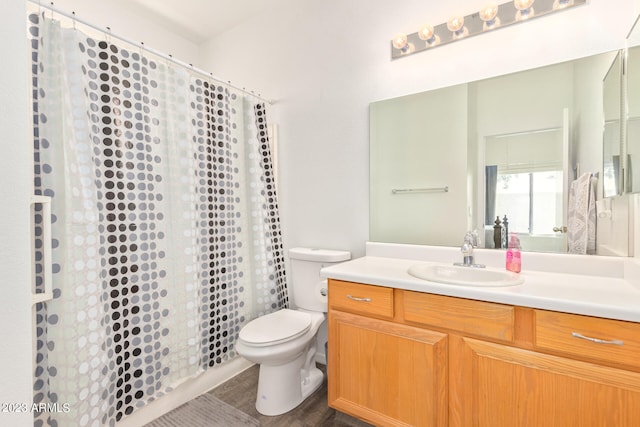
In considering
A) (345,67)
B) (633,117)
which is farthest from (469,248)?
A: (345,67)

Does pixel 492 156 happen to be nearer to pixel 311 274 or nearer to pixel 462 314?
pixel 462 314

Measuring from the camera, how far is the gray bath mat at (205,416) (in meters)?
1.61

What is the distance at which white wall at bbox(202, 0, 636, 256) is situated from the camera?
1438 millimetres

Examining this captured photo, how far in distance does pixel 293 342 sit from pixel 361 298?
1.70 ft

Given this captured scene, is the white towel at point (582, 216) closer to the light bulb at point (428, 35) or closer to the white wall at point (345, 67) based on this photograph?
the white wall at point (345, 67)

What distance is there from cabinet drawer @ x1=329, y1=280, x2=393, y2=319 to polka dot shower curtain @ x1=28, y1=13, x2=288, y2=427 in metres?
0.84

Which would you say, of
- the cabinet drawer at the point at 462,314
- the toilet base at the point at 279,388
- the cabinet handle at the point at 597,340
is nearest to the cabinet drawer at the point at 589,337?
the cabinet handle at the point at 597,340

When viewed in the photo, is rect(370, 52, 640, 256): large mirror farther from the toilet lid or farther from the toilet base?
the toilet base

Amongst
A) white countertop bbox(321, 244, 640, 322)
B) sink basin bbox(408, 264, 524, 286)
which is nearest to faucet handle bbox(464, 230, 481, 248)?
sink basin bbox(408, 264, 524, 286)

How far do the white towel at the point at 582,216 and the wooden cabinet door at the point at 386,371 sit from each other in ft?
2.66

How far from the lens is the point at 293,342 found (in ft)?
5.44

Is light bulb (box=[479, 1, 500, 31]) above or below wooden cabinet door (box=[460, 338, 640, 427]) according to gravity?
above

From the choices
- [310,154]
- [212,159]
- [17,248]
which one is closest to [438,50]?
[310,154]

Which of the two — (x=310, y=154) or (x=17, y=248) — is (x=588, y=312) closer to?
(x=17, y=248)
